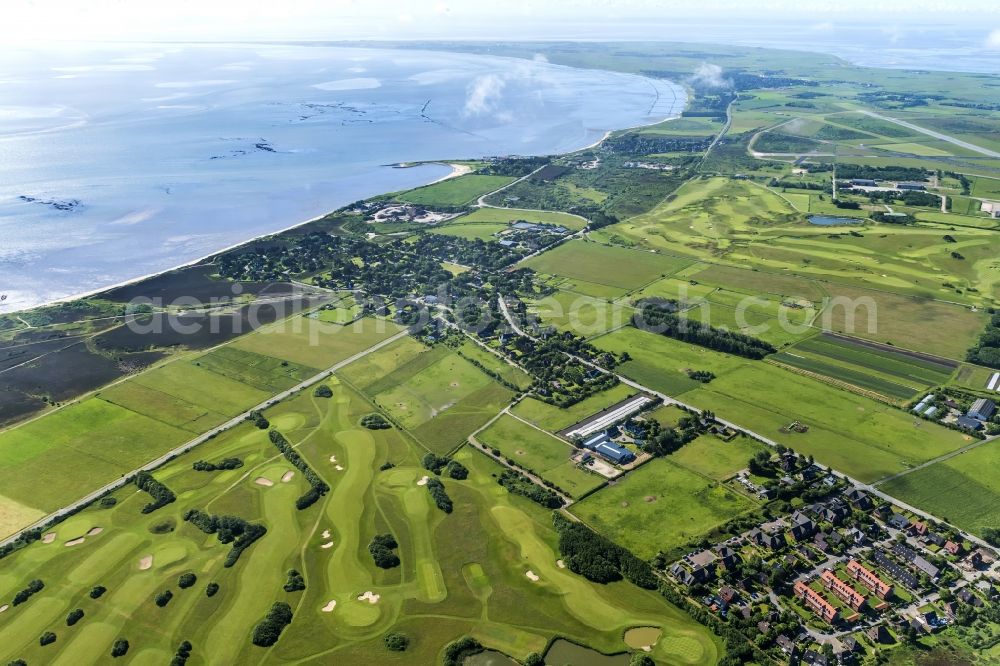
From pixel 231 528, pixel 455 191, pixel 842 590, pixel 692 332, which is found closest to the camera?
pixel 842 590

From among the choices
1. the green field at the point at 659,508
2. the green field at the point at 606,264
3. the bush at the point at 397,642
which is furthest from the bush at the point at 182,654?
the green field at the point at 606,264

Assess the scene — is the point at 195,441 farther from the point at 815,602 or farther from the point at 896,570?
the point at 896,570

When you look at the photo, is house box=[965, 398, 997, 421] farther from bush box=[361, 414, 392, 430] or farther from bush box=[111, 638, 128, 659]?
bush box=[111, 638, 128, 659]

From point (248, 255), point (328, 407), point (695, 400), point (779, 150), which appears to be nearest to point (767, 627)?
point (695, 400)

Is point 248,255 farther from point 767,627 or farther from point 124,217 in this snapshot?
point 767,627

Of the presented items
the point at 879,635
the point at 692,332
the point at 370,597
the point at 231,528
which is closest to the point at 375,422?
the point at 231,528

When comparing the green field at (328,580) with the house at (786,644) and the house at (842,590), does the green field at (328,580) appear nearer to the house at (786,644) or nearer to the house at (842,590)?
the house at (786,644)
